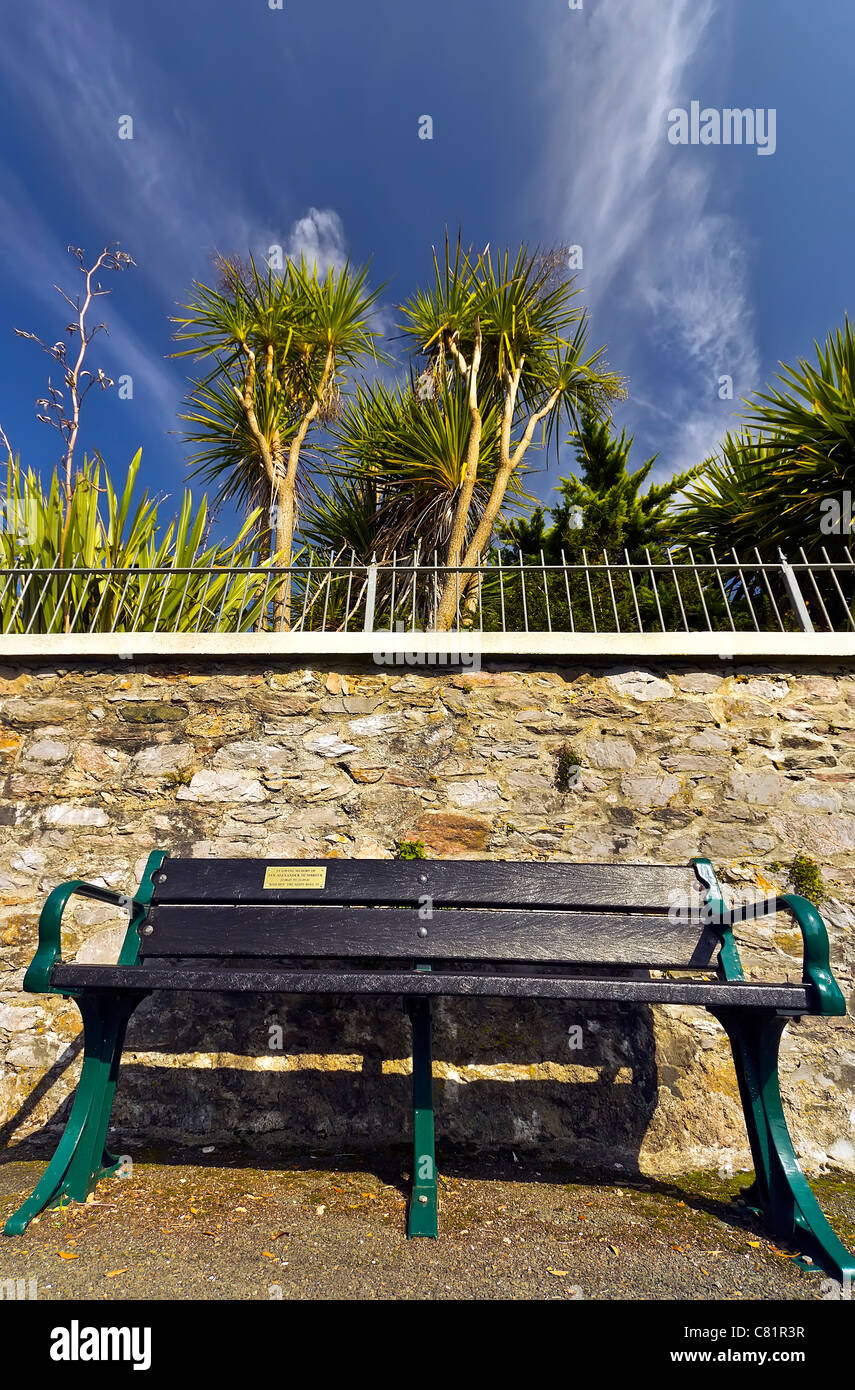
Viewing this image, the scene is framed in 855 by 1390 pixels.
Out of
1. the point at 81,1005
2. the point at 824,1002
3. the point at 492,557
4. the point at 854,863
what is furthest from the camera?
the point at 492,557

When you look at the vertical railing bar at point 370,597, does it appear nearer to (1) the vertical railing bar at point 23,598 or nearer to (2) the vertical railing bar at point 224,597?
(2) the vertical railing bar at point 224,597

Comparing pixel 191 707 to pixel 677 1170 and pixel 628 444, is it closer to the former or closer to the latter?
pixel 677 1170

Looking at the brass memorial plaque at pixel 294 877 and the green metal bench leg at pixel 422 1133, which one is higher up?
the brass memorial plaque at pixel 294 877

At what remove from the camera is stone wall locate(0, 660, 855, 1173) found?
7.49 ft

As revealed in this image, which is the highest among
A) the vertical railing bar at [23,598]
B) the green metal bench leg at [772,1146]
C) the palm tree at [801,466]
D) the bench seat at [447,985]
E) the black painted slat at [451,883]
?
the palm tree at [801,466]

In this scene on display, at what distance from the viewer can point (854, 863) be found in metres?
2.60

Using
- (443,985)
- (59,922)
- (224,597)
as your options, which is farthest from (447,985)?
(224,597)

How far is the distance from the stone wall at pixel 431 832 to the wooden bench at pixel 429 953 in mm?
279

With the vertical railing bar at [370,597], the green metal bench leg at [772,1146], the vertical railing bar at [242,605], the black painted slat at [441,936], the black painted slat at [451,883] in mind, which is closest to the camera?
the green metal bench leg at [772,1146]

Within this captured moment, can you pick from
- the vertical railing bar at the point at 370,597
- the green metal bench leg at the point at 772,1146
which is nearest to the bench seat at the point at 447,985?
the green metal bench leg at the point at 772,1146

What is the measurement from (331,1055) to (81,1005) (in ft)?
3.03

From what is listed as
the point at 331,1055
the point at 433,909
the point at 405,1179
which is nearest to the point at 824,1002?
the point at 433,909

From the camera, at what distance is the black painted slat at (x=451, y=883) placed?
2211mm
